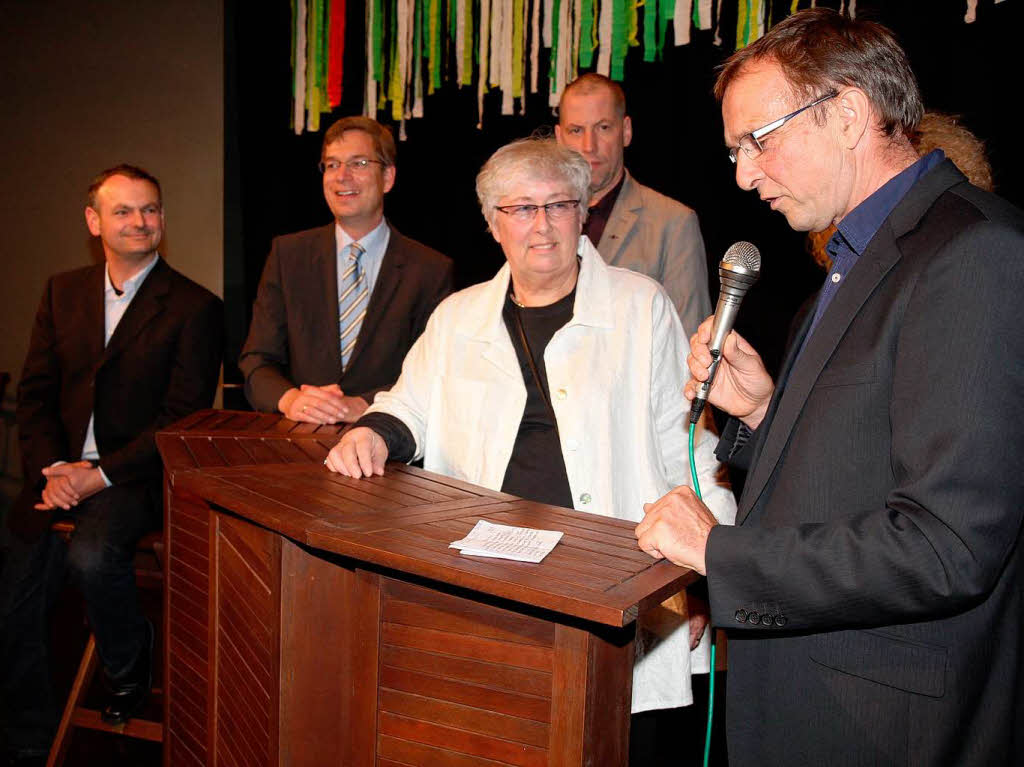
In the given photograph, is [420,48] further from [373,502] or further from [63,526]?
[373,502]

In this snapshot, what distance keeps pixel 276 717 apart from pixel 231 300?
4.26m

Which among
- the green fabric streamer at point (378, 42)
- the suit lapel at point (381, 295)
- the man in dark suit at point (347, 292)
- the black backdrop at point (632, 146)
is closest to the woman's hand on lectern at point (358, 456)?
the man in dark suit at point (347, 292)

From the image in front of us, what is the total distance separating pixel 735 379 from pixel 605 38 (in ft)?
8.59

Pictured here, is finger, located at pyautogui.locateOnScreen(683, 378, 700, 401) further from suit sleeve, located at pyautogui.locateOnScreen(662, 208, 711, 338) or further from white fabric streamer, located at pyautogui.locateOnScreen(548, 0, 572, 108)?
white fabric streamer, located at pyautogui.locateOnScreen(548, 0, 572, 108)

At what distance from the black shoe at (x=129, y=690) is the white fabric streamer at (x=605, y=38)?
113 inches

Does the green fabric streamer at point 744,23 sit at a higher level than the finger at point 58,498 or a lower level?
higher

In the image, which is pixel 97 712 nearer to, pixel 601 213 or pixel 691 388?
pixel 691 388

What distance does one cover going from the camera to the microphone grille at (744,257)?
161 centimetres

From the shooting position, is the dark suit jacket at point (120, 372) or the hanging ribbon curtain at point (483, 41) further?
the hanging ribbon curtain at point (483, 41)

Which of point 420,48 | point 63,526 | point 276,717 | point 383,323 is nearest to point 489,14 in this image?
point 420,48

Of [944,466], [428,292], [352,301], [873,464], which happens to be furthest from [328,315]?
[944,466]

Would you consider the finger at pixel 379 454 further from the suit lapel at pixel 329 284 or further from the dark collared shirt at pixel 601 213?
the dark collared shirt at pixel 601 213

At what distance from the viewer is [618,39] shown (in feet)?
12.8

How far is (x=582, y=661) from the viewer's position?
1397 mm
